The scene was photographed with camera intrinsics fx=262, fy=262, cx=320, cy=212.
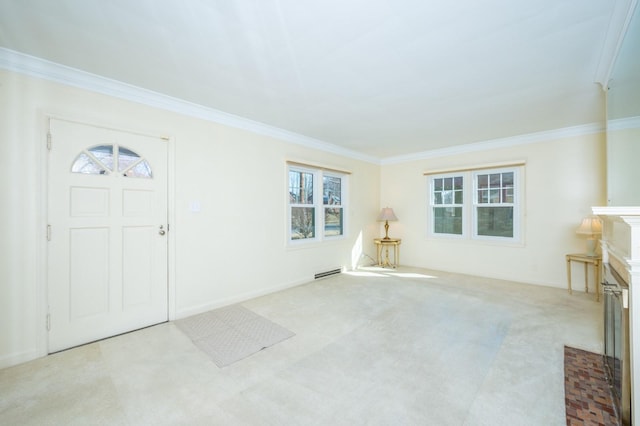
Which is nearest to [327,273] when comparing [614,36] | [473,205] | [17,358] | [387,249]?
[387,249]

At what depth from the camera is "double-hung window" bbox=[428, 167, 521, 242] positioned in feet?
14.6

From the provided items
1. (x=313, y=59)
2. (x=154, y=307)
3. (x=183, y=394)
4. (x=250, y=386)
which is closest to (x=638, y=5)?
(x=313, y=59)

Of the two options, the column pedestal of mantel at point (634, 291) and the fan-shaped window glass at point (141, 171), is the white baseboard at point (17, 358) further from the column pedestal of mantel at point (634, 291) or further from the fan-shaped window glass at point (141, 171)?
the column pedestal of mantel at point (634, 291)

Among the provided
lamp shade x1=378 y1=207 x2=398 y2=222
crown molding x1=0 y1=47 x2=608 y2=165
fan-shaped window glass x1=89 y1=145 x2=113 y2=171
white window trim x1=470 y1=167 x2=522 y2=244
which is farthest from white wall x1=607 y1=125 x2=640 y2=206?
fan-shaped window glass x1=89 y1=145 x2=113 y2=171

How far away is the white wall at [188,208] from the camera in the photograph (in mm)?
2084

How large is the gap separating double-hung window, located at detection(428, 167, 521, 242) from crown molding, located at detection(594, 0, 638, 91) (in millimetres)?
2313

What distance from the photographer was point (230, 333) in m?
2.56

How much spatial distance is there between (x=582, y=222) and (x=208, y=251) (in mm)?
5014

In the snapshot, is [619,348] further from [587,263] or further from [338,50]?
[587,263]

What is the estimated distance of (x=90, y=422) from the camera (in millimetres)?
1491

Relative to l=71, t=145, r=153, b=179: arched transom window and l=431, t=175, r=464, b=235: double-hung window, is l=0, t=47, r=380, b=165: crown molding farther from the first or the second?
l=431, t=175, r=464, b=235: double-hung window

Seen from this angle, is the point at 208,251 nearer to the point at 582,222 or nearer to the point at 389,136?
the point at 389,136

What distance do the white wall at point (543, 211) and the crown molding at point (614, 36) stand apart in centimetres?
190

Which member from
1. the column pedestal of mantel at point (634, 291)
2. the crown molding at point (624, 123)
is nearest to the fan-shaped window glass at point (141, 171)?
the column pedestal of mantel at point (634, 291)
